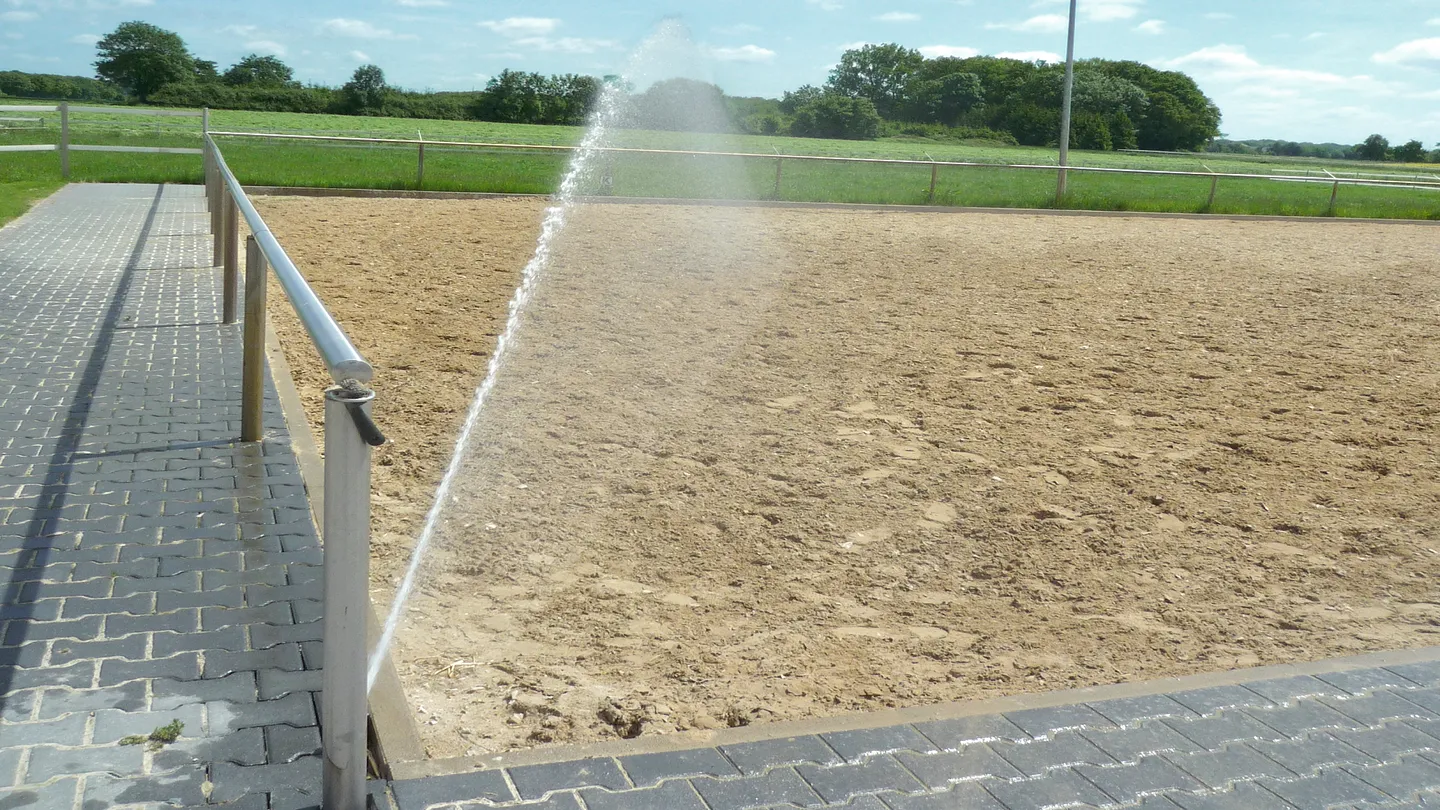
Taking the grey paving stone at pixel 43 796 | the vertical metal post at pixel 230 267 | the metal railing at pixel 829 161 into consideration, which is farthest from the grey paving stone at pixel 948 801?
the metal railing at pixel 829 161

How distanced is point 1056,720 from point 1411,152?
8360 cm

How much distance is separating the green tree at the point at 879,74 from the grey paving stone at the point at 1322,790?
226ft

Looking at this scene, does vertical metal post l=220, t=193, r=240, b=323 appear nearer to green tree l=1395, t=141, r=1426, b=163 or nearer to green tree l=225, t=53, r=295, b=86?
green tree l=225, t=53, r=295, b=86

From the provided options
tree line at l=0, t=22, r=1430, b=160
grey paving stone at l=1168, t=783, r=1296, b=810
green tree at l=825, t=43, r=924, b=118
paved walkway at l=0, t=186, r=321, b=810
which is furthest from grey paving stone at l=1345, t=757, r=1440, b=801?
green tree at l=825, t=43, r=924, b=118

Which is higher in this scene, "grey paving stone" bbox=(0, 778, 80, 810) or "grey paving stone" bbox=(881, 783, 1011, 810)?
"grey paving stone" bbox=(0, 778, 80, 810)

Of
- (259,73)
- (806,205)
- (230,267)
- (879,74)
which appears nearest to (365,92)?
(259,73)

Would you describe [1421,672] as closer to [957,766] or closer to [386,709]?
[957,766]

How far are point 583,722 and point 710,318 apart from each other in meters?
6.63

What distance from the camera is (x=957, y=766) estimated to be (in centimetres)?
293

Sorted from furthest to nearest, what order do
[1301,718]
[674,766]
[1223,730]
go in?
1. [1301,718]
2. [1223,730]
3. [674,766]

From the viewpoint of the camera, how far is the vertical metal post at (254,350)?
516cm

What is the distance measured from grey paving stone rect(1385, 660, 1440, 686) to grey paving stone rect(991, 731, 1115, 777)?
1.26 m

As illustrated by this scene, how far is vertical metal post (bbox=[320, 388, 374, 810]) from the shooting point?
2305 millimetres

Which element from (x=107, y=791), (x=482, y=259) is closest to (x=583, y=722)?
(x=107, y=791)
